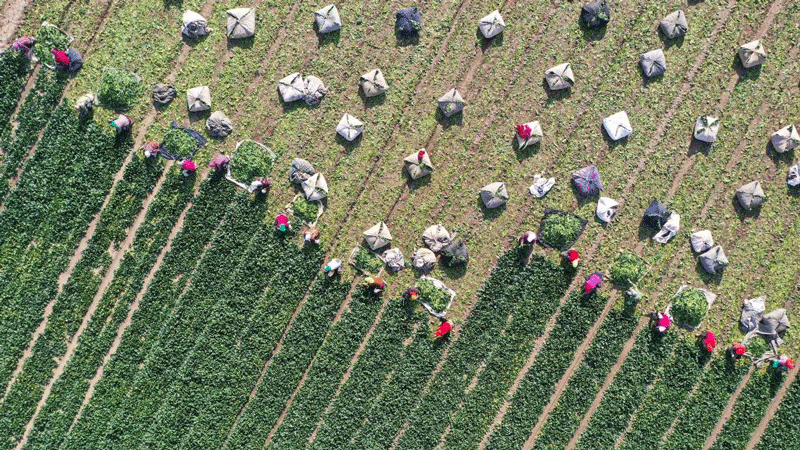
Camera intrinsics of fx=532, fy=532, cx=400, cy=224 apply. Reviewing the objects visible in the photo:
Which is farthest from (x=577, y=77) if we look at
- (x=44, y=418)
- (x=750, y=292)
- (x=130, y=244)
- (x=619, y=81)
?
(x=44, y=418)

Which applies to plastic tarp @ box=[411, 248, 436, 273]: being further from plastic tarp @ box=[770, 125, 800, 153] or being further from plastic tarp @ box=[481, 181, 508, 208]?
plastic tarp @ box=[770, 125, 800, 153]

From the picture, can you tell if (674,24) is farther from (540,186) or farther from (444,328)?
(444,328)

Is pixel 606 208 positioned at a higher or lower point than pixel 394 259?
higher

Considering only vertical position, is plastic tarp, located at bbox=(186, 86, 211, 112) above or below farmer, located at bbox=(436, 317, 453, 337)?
above

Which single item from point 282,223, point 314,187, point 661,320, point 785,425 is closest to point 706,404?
point 785,425

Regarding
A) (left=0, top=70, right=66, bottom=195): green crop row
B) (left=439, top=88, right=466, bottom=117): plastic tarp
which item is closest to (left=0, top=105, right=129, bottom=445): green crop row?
(left=0, top=70, right=66, bottom=195): green crop row

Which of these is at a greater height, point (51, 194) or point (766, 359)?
point (766, 359)

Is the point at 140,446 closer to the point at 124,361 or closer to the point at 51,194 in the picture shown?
the point at 124,361
